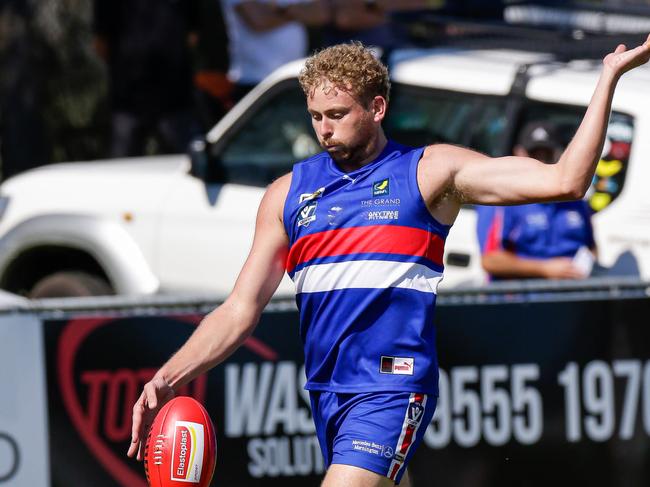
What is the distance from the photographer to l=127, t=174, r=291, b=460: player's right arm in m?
5.04

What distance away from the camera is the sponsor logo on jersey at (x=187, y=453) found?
4914 mm

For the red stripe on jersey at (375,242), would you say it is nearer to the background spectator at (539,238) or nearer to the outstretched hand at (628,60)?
the outstretched hand at (628,60)

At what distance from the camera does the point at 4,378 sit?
275 inches

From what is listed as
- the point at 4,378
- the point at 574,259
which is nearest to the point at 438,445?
the point at 574,259

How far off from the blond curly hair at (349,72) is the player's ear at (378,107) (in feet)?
0.05

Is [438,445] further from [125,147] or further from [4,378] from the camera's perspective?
[125,147]

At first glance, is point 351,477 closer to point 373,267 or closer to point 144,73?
point 373,267

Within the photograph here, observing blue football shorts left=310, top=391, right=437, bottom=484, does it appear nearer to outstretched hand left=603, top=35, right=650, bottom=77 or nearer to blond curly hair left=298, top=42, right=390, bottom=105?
blond curly hair left=298, top=42, right=390, bottom=105

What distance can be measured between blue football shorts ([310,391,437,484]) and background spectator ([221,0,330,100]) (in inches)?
234

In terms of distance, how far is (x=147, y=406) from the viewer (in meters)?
4.80

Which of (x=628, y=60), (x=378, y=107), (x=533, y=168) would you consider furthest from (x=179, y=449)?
(x=628, y=60)

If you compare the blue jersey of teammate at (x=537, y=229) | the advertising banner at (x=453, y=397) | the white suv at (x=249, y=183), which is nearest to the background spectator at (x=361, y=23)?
the white suv at (x=249, y=183)

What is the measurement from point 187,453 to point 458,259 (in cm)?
343

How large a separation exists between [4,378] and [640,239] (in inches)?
133
